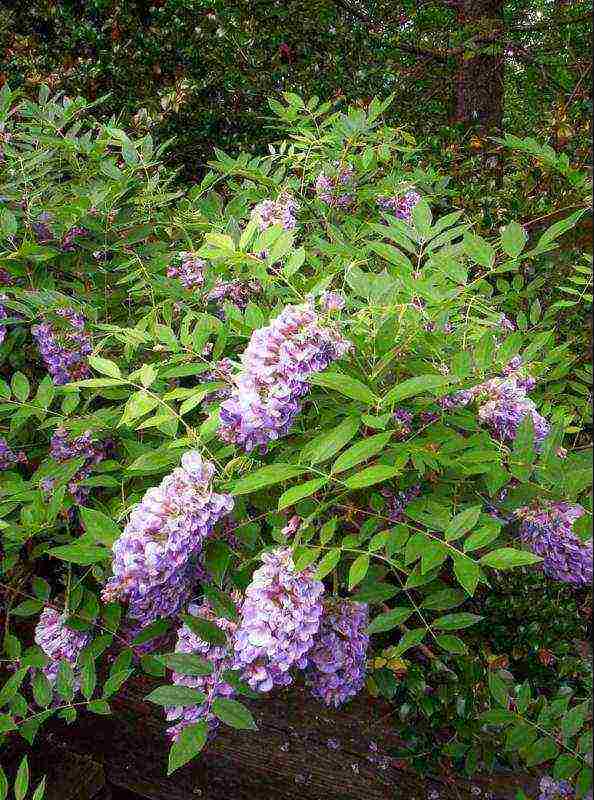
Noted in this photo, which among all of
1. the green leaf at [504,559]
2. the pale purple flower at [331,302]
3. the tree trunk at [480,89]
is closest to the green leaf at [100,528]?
the pale purple flower at [331,302]

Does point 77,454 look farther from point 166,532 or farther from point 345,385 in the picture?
point 345,385

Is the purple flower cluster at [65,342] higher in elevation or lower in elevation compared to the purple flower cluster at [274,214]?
lower

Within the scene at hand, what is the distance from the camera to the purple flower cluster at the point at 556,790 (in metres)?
1.64

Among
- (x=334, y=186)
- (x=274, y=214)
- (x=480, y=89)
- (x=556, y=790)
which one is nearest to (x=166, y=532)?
(x=556, y=790)

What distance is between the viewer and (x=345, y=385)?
1351mm

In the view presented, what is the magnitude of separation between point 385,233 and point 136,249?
897mm

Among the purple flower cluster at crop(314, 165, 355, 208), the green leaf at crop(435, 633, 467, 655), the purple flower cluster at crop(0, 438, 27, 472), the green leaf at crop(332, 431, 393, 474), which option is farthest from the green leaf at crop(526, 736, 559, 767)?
the purple flower cluster at crop(314, 165, 355, 208)

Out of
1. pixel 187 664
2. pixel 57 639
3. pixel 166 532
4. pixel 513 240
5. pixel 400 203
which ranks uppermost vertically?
pixel 513 240

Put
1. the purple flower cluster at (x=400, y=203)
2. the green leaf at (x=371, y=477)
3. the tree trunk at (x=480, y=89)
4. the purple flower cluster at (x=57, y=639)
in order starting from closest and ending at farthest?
the green leaf at (x=371, y=477) < the purple flower cluster at (x=57, y=639) < the purple flower cluster at (x=400, y=203) < the tree trunk at (x=480, y=89)

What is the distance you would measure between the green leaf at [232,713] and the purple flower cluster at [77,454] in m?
0.68

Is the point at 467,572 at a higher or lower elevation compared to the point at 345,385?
lower

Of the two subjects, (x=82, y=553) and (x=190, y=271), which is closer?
(x=82, y=553)

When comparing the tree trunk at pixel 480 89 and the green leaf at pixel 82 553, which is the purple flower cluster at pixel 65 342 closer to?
the green leaf at pixel 82 553

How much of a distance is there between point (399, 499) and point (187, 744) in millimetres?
577
